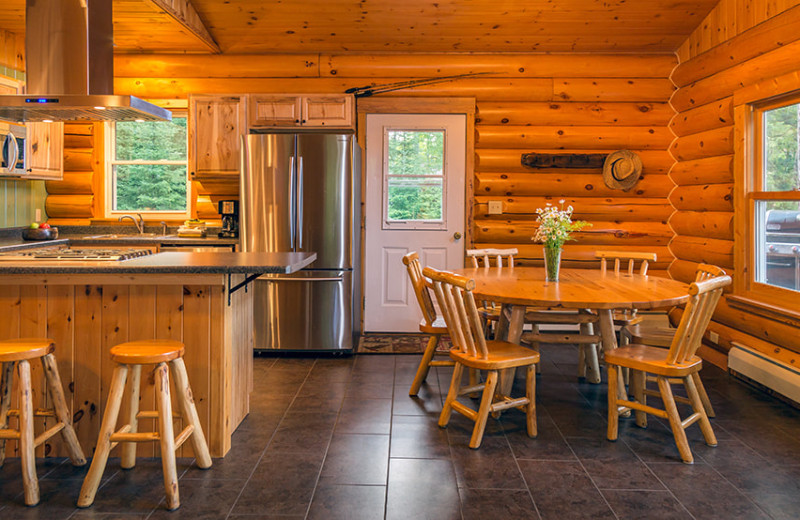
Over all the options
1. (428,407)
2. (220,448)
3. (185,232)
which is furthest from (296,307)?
(220,448)

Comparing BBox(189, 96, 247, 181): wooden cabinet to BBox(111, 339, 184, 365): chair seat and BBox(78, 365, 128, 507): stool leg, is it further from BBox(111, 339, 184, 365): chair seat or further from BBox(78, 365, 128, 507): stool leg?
BBox(78, 365, 128, 507): stool leg

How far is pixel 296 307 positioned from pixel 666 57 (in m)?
3.88

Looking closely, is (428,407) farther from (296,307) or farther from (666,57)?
(666,57)

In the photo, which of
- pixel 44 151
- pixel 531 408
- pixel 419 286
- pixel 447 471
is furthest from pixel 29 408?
pixel 44 151

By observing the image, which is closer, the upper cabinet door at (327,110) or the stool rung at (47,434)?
the stool rung at (47,434)

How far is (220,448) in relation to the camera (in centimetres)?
296

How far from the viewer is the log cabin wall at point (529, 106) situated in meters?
5.64

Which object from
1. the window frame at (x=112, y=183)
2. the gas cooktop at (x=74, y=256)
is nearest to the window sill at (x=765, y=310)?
the gas cooktop at (x=74, y=256)

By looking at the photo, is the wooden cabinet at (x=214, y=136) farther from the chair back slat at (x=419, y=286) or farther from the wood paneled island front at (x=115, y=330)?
A: the wood paneled island front at (x=115, y=330)

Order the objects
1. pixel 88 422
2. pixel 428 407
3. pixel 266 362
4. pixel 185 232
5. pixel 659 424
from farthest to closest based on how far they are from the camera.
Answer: pixel 185 232 → pixel 266 362 → pixel 428 407 → pixel 659 424 → pixel 88 422

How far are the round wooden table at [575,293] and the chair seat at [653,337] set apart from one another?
0.17 meters

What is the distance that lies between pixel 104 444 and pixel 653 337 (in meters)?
2.92

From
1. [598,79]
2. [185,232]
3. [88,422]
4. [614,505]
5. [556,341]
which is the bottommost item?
[614,505]

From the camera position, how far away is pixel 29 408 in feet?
8.41
